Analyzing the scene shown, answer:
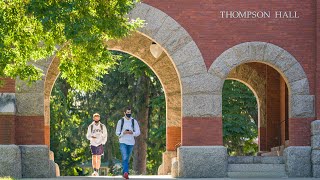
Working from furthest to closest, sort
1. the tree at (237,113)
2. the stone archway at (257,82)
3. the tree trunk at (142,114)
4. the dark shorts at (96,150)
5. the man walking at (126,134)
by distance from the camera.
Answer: the tree trunk at (142,114) → the tree at (237,113) → the stone archway at (257,82) → the dark shorts at (96,150) → the man walking at (126,134)

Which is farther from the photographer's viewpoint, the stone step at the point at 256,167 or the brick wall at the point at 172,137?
the brick wall at the point at 172,137

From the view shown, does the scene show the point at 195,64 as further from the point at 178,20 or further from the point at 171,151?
the point at 171,151

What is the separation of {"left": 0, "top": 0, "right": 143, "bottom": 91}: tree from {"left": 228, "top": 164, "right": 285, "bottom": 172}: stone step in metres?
5.62

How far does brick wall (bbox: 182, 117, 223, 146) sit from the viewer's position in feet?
79.5

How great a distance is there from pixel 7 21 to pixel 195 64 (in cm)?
693

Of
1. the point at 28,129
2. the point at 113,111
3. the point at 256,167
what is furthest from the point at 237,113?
the point at 28,129

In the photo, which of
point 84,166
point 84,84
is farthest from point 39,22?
point 84,166

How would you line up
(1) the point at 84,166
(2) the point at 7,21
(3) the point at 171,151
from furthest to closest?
1. (1) the point at 84,166
2. (3) the point at 171,151
3. (2) the point at 7,21

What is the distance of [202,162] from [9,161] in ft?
15.5

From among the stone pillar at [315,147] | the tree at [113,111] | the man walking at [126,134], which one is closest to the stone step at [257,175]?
the stone pillar at [315,147]

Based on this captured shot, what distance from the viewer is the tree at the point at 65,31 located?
1853 centimetres

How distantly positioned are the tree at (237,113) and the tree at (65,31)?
16681 millimetres

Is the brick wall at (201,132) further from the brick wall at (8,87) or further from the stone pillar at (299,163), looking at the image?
the brick wall at (8,87)

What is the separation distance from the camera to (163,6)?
80.1 ft
